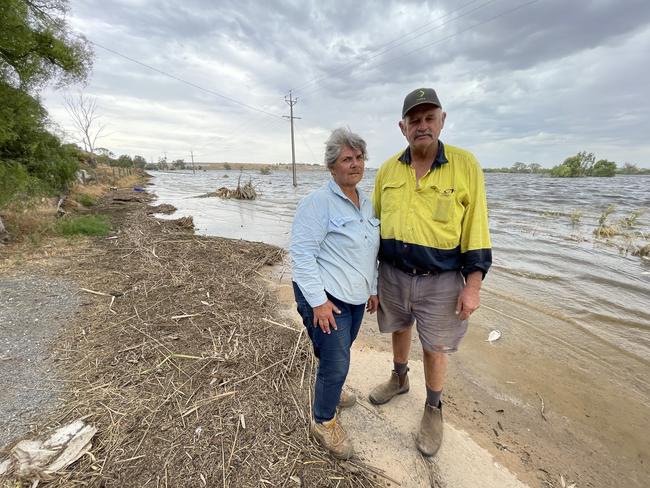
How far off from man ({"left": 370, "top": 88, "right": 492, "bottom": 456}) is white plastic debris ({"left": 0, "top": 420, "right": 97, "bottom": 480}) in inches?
91.1

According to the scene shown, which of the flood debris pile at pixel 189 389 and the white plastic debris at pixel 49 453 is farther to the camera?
the flood debris pile at pixel 189 389

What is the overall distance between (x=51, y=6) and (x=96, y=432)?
10.6 meters

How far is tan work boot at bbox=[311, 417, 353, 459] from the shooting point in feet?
6.75

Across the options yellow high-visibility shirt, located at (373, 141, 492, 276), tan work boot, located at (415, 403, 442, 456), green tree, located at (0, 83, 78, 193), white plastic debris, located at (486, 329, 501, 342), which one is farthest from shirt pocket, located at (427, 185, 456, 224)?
green tree, located at (0, 83, 78, 193)

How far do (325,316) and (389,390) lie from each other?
4.75ft

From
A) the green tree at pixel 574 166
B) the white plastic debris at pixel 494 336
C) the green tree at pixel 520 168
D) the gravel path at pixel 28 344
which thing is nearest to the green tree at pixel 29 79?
the gravel path at pixel 28 344

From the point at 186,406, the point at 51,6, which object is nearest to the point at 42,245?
the point at 51,6

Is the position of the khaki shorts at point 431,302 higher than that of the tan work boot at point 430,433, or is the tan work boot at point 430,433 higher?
the khaki shorts at point 431,302

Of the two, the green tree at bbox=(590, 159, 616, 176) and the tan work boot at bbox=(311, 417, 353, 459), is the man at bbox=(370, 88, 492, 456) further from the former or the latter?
the green tree at bbox=(590, 159, 616, 176)

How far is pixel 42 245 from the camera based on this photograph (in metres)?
6.68

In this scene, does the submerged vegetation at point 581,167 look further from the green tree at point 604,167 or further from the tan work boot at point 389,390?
the tan work boot at point 389,390

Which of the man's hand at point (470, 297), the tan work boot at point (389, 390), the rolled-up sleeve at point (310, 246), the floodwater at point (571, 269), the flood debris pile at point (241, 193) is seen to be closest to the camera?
the rolled-up sleeve at point (310, 246)

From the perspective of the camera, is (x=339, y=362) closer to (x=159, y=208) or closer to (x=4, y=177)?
(x=4, y=177)

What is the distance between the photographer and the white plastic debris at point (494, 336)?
159 inches
